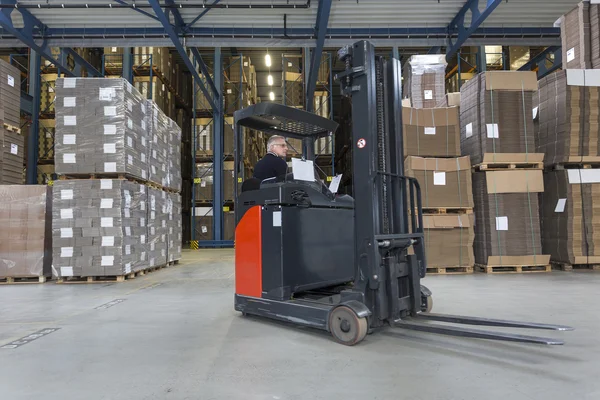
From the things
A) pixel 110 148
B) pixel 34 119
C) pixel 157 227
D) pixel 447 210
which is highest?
pixel 34 119

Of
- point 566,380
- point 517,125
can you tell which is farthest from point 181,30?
point 566,380

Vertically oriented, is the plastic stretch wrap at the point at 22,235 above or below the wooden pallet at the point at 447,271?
above

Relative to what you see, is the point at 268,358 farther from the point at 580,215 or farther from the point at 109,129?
the point at 580,215

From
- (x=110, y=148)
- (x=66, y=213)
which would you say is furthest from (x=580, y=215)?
(x=66, y=213)

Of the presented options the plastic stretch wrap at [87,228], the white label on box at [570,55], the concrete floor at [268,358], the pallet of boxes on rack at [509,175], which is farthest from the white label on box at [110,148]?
the white label on box at [570,55]

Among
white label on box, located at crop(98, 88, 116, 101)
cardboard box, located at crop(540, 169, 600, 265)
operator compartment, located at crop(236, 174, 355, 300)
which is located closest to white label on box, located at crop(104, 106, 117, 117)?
white label on box, located at crop(98, 88, 116, 101)

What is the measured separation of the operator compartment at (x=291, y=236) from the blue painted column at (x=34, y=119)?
32.2ft

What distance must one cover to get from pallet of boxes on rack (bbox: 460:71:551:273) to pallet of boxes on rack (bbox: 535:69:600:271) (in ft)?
1.41

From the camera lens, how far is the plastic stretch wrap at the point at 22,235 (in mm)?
5895

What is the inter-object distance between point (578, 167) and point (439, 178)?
2.31 meters

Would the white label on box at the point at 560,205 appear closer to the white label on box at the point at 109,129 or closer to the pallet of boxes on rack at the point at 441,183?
the pallet of boxes on rack at the point at 441,183

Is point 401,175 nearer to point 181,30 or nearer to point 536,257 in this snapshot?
point 536,257

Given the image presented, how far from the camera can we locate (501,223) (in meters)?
5.94

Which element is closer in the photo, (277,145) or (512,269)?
(277,145)
